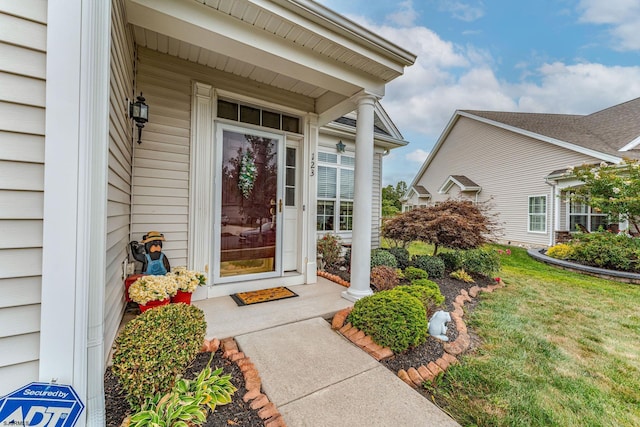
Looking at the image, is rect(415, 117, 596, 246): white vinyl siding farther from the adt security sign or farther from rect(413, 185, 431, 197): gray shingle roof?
the adt security sign

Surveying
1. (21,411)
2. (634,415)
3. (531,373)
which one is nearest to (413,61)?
(531,373)

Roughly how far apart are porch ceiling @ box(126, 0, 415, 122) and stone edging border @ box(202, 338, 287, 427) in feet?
8.31

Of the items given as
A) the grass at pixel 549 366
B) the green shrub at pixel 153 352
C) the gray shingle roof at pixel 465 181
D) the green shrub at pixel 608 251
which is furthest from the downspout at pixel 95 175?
the gray shingle roof at pixel 465 181

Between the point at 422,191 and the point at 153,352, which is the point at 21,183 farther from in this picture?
the point at 422,191

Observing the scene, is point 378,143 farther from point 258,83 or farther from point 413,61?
point 258,83

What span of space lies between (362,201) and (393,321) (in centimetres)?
146

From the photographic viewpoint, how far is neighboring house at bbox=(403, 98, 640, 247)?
841 cm

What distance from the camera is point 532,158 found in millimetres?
9633

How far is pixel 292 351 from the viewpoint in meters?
2.07

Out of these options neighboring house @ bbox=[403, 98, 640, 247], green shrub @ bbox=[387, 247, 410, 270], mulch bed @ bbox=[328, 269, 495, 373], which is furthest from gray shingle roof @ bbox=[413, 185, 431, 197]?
mulch bed @ bbox=[328, 269, 495, 373]

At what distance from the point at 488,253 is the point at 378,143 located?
329cm

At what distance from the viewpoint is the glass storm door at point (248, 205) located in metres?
3.26

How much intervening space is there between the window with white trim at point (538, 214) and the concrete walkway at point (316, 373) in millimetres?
10204

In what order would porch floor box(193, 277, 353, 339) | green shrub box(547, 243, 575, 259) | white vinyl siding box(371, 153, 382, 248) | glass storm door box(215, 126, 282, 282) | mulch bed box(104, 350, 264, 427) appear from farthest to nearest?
green shrub box(547, 243, 575, 259), white vinyl siding box(371, 153, 382, 248), glass storm door box(215, 126, 282, 282), porch floor box(193, 277, 353, 339), mulch bed box(104, 350, 264, 427)
